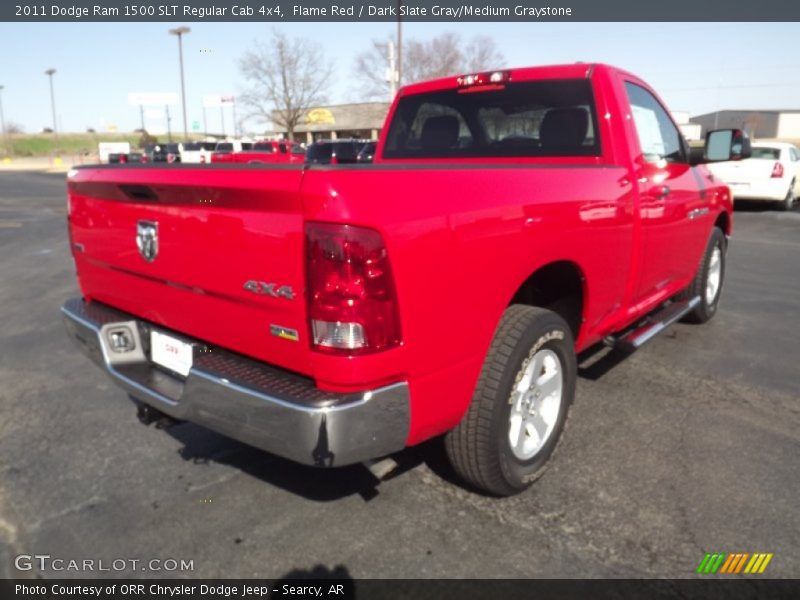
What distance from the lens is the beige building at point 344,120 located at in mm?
49156

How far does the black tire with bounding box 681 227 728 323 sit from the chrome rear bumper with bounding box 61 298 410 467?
376cm

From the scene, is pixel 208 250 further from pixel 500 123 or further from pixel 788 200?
pixel 788 200

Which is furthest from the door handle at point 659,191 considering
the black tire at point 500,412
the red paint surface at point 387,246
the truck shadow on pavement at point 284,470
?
the truck shadow on pavement at point 284,470

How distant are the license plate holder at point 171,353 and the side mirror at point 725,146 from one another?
3657mm

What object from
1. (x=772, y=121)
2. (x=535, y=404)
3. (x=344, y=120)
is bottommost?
(x=535, y=404)

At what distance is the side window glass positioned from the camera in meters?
3.77

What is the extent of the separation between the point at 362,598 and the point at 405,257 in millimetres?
1239

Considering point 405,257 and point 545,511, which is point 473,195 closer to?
point 405,257

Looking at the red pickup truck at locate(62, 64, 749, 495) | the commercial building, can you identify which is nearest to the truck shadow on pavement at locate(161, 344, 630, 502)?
the red pickup truck at locate(62, 64, 749, 495)

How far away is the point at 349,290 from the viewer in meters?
1.94

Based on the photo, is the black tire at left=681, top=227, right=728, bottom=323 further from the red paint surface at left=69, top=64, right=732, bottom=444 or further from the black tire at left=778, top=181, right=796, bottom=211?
the black tire at left=778, top=181, right=796, bottom=211

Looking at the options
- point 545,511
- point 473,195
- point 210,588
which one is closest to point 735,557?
point 545,511

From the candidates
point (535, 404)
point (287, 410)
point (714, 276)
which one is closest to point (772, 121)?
point (714, 276)

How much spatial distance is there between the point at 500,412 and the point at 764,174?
13.3 m
